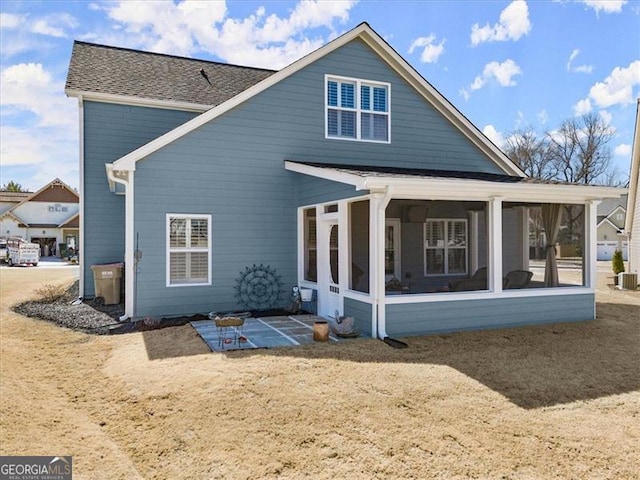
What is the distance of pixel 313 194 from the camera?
993cm

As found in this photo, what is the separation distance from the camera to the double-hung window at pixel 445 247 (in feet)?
46.4

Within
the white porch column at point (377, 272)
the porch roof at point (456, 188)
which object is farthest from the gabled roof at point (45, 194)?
the white porch column at point (377, 272)

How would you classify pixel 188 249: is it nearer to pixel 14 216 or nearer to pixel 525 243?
pixel 525 243

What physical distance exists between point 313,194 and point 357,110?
2.90 meters

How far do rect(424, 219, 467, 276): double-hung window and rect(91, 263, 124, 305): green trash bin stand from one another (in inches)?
350

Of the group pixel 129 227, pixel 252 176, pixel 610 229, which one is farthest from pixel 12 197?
pixel 610 229

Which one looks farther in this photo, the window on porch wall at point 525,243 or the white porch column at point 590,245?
the window on porch wall at point 525,243

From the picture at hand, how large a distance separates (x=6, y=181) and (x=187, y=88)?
7098cm

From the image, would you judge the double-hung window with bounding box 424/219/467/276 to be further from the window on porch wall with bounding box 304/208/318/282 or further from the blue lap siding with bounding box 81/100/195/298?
the blue lap siding with bounding box 81/100/195/298

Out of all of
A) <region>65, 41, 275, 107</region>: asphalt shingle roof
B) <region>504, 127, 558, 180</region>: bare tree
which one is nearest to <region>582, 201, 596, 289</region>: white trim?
<region>65, 41, 275, 107</region>: asphalt shingle roof

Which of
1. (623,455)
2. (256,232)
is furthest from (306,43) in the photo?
(623,455)

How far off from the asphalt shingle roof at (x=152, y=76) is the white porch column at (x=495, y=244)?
8587mm

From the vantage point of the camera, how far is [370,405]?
4.93 m

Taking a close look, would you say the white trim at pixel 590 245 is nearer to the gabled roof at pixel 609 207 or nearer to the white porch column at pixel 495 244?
the white porch column at pixel 495 244
